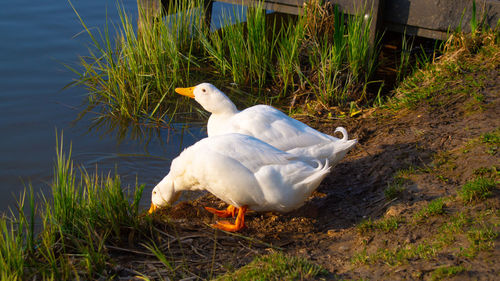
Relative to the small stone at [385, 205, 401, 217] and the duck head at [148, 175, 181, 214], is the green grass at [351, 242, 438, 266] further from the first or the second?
the duck head at [148, 175, 181, 214]

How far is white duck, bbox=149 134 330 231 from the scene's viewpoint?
157 inches

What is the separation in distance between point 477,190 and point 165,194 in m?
2.52

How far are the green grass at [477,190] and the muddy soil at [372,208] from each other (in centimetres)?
6

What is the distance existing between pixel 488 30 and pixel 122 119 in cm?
447

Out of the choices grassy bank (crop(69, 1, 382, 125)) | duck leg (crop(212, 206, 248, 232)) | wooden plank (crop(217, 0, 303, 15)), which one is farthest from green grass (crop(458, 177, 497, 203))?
wooden plank (crop(217, 0, 303, 15))

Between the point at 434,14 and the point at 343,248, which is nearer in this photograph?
the point at 343,248

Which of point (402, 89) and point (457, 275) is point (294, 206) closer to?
point (457, 275)

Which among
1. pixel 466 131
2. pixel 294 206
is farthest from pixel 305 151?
pixel 466 131

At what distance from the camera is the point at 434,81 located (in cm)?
583

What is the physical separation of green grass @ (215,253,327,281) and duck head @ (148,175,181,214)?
4.91ft

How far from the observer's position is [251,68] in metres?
7.02

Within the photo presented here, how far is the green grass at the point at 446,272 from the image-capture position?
2.87 metres

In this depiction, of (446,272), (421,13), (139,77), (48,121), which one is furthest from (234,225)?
(421,13)

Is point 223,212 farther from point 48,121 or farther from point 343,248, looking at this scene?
point 48,121
